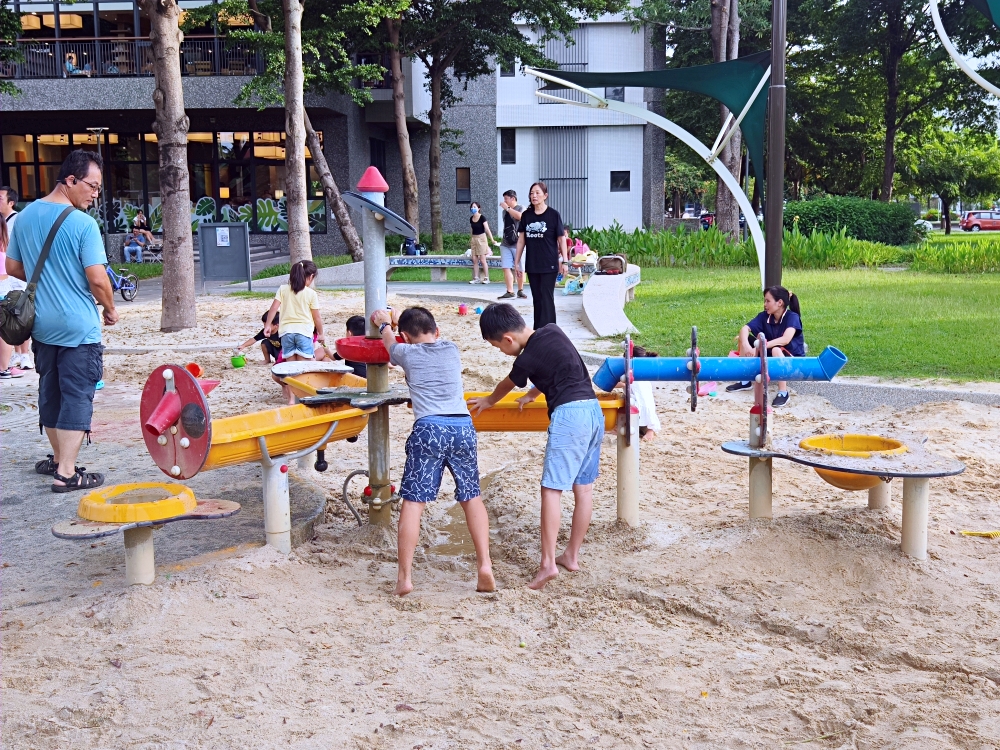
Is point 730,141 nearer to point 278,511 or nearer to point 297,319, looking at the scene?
point 297,319

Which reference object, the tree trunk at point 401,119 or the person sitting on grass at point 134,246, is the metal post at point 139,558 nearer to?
the tree trunk at point 401,119

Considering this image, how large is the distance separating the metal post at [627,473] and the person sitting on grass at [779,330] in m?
2.85

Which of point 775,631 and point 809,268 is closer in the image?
point 775,631

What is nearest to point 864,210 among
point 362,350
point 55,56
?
point 55,56

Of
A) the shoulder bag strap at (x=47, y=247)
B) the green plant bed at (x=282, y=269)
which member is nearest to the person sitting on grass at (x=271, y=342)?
the shoulder bag strap at (x=47, y=247)

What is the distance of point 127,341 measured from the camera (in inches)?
504

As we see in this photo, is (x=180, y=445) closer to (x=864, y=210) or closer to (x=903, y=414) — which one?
(x=903, y=414)

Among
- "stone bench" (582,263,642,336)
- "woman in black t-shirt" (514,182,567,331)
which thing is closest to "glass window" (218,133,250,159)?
"stone bench" (582,263,642,336)

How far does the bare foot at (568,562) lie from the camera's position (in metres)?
4.95

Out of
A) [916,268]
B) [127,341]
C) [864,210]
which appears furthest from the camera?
[864,210]

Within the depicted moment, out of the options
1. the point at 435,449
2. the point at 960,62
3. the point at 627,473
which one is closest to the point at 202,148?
the point at 960,62

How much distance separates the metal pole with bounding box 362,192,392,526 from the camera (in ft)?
17.3

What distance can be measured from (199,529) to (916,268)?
18.6 m

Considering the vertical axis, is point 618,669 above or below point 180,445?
below
